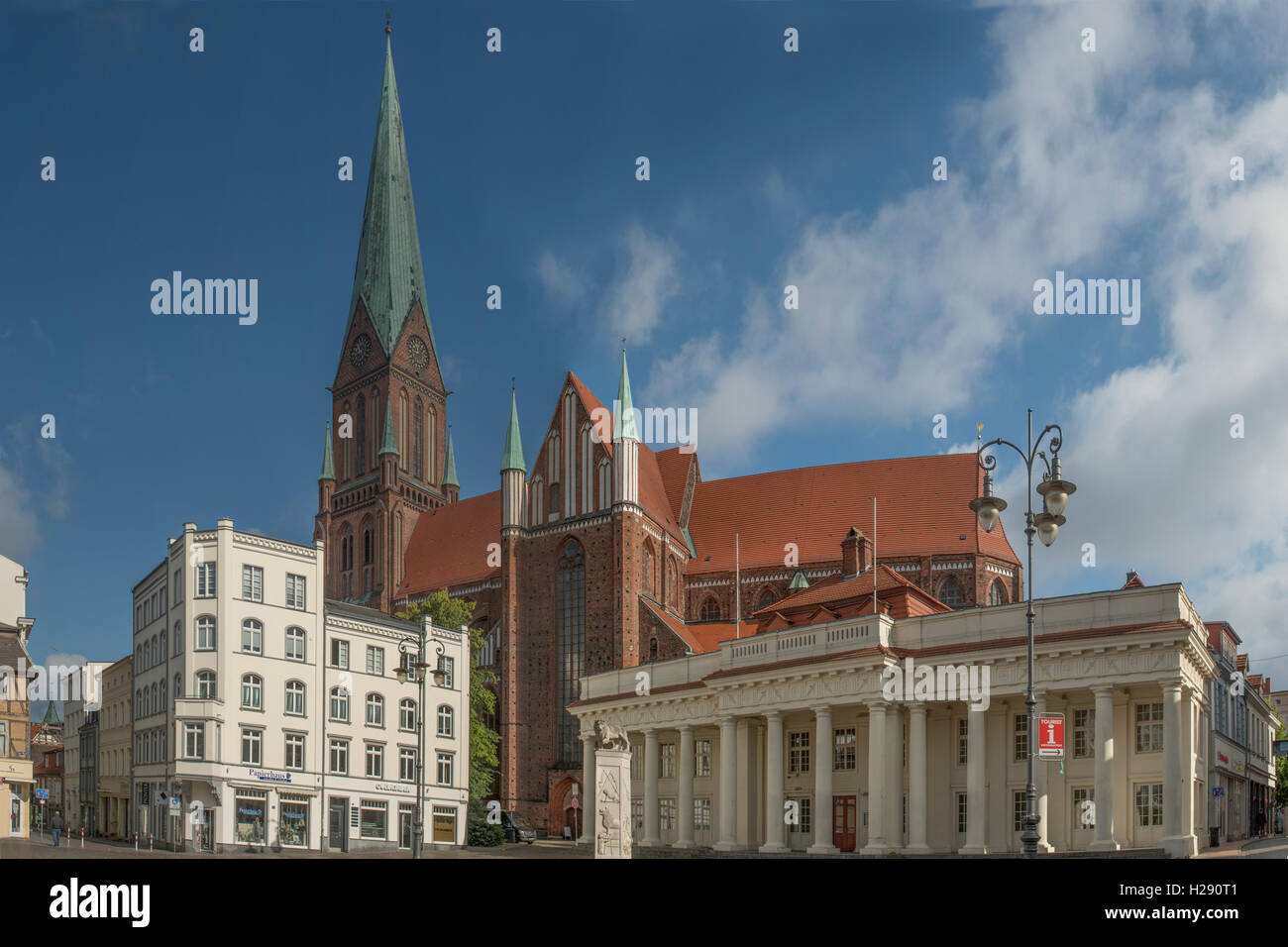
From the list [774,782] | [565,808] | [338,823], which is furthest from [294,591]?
[565,808]

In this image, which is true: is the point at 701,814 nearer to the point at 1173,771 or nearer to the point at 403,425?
the point at 1173,771

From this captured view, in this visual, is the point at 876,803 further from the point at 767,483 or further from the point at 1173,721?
the point at 767,483

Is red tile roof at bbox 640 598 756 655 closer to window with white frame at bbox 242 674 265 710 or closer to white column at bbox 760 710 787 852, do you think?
white column at bbox 760 710 787 852

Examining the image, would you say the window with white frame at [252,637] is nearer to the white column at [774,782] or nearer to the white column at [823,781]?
the white column at [774,782]

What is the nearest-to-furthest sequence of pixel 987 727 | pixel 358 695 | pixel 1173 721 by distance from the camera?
pixel 1173 721, pixel 987 727, pixel 358 695

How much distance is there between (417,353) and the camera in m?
105

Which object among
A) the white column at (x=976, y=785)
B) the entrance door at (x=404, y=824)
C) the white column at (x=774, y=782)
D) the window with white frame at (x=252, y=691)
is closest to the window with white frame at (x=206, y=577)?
the window with white frame at (x=252, y=691)

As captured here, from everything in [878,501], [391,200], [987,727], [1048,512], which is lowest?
[987,727]

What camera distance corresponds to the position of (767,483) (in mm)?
86750

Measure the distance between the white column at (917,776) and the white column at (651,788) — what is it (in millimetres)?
13640

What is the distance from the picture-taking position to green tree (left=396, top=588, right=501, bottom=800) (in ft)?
228
